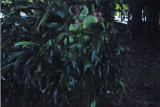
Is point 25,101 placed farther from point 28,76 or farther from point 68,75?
point 68,75

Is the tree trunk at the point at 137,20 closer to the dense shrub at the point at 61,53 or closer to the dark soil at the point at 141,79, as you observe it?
the dark soil at the point at 141,79

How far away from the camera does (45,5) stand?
3.22 m

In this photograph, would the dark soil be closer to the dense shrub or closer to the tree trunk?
the dense shrub

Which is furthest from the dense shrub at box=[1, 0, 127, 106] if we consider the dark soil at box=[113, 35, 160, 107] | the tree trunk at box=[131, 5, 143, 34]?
the tree trunk at box=[131, 5, 143, 34]

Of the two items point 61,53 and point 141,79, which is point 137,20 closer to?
point 141,79

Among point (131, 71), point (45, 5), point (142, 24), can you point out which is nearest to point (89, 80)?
point (45, 5)

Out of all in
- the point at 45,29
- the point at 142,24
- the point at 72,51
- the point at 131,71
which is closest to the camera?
the point at 72,51

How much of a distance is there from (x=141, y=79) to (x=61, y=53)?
3023 millimetres

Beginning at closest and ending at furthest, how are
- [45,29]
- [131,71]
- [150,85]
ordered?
1. [45,29]
2. [150,85]
3. [131,71]

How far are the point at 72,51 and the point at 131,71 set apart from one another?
3451 mm

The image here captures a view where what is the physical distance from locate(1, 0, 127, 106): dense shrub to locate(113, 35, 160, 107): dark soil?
103 cm

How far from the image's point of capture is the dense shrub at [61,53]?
108 inches

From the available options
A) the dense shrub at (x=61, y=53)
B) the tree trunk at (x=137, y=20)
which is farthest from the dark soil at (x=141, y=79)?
the tree trunk at (x=137, y=20)

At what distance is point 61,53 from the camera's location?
276cm
